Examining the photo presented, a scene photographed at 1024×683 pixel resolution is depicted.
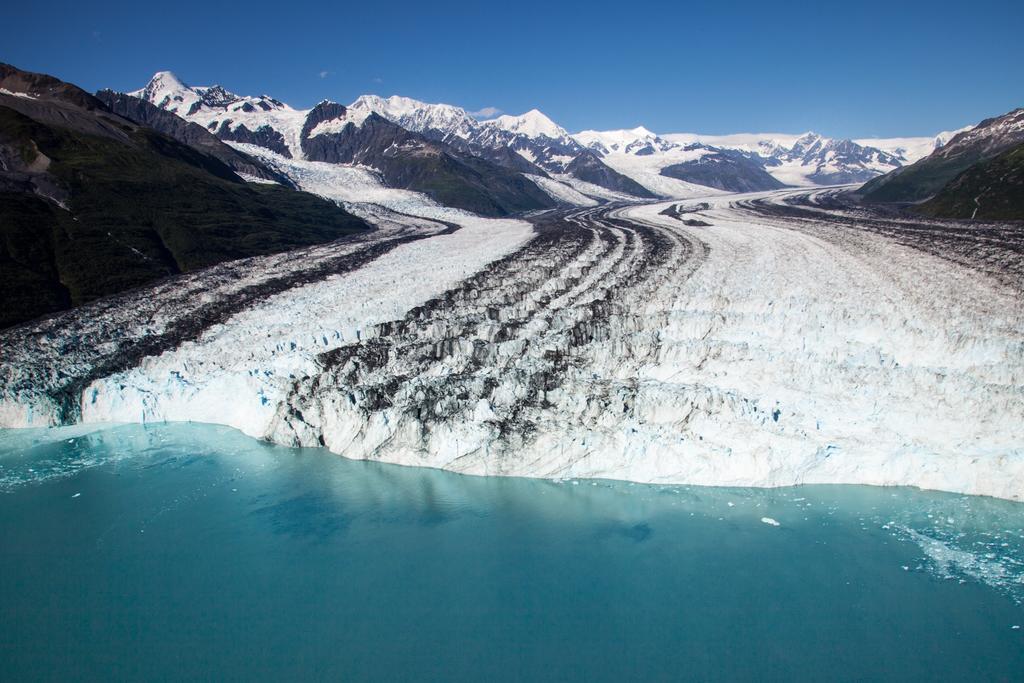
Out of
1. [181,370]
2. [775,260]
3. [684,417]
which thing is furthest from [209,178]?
[684,417]

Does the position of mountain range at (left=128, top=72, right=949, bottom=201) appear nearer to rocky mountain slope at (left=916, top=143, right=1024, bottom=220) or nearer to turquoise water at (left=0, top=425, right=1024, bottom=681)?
rocky mountain slope at (left=916, top=143, right=1024, bottom=220)

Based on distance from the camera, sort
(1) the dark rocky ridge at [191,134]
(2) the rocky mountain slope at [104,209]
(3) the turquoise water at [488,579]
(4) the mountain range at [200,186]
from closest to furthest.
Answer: (3) the turquoise water at [488,579], (2) the rocky mountain slope at [104,209], (4) the mountain range at [200,186], (1) the dark rocky ridge at [191,134]

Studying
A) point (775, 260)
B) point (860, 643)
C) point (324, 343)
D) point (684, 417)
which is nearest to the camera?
point (860, 643)

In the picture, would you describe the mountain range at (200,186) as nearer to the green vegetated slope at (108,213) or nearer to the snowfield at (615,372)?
the green vegetated slope at (108,213)

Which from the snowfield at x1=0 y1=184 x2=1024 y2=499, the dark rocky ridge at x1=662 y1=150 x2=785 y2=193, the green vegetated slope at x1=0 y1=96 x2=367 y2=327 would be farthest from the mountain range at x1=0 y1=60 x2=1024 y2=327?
the dark rocky ridge at x1=662 y1=150 x2=785 y2=193

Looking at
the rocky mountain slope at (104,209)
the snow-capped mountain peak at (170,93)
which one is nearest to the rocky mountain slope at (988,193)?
the rocky mountain slope at (104,209)

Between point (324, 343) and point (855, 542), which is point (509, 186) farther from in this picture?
point (855, 542)
